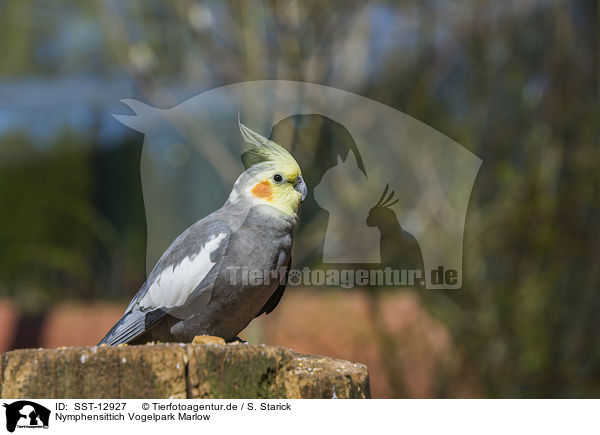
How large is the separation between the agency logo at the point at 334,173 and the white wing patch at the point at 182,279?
5cm

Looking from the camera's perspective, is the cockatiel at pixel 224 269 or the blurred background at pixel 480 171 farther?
the blurred background at pixel 480 171

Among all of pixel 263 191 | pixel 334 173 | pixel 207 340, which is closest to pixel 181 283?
pixel 207 340

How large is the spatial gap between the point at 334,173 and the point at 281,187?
44.3 inches

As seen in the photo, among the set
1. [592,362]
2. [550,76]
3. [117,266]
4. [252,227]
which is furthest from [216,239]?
[592,362]

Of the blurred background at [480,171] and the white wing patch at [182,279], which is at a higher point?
the blurred background at [480,171]

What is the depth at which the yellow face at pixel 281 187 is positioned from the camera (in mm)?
1118
